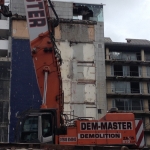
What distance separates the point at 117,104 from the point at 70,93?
8.77 meters

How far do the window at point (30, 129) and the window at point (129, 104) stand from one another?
39.1 metres

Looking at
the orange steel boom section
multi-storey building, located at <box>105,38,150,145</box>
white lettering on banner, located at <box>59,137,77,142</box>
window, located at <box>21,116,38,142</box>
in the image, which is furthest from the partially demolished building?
white lettering on banner, located at <box>59,137,77,142</box>

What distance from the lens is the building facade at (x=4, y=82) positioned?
4359cm

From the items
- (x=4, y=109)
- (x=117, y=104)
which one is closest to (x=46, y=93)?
(x=4, y=109)

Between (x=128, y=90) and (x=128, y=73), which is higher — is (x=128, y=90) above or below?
below

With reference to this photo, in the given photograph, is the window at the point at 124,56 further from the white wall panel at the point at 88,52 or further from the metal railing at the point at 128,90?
the white wall panel at the point at 88,52

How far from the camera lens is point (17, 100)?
4491cm

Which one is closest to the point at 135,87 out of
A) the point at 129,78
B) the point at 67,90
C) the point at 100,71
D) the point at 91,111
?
the point at 129,78

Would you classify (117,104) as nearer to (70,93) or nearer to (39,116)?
(70,93)

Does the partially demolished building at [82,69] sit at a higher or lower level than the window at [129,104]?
higher

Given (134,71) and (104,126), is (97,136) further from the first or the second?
(134,71)

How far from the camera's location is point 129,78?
2106 inches

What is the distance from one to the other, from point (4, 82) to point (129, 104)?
19.2 m

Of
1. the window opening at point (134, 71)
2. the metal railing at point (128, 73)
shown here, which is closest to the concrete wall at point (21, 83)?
the metal railing at point (128, 73)
